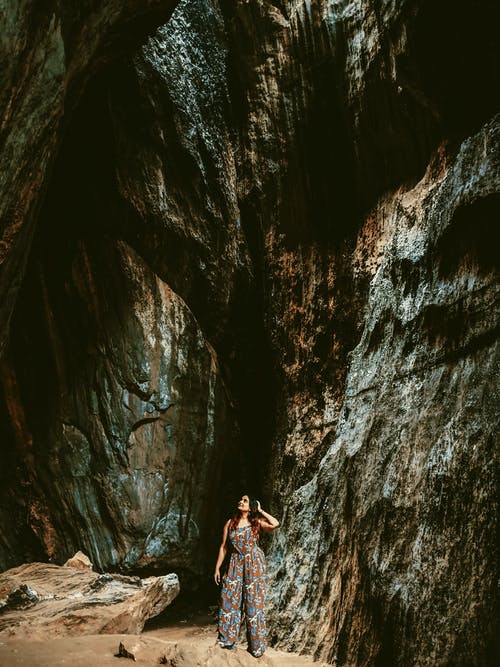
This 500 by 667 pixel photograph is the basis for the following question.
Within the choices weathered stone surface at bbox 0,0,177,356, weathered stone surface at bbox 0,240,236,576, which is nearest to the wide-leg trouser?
weathered stone surface at bbox 0,0,177,356

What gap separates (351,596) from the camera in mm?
5504

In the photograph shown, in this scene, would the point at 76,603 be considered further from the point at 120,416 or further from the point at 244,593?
the point at 120,416

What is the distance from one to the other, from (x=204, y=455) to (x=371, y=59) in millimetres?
6222

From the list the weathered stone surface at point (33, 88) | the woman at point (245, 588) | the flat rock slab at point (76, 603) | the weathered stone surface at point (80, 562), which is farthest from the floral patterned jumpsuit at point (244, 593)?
the weathered stone surface at point (33, 88)

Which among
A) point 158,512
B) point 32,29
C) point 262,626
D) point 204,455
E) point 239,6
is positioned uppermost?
point 239,6

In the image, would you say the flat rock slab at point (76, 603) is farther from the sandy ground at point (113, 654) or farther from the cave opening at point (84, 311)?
the cave opening at point (84, 311)

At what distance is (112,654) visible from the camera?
5.08 meters

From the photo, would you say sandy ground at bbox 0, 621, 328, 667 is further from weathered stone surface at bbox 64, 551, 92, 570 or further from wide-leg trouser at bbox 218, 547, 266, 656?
weathered stone surface at bbox 64, 551, 92, 570

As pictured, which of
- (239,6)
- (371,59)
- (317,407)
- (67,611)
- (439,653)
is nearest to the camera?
(439,653)

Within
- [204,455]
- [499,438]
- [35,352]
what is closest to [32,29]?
[499,438]

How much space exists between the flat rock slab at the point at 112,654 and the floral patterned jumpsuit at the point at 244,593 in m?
0.17

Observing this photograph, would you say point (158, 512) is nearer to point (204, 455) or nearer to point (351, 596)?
point (204, 455)

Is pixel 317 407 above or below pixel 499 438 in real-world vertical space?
above

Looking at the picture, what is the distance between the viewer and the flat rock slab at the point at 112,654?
482 cm
